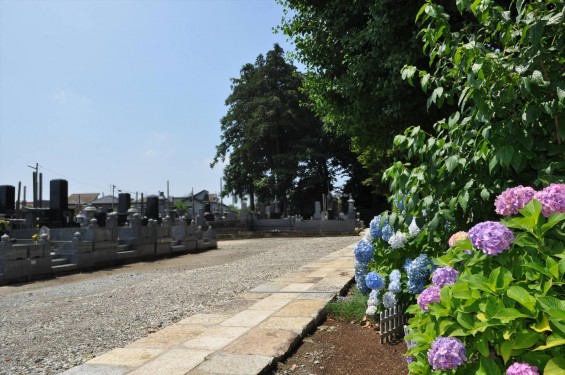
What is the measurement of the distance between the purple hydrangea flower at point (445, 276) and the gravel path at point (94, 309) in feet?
11.4

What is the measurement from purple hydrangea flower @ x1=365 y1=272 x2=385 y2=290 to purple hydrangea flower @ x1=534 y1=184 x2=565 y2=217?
2.77m

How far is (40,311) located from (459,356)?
737 centimetres

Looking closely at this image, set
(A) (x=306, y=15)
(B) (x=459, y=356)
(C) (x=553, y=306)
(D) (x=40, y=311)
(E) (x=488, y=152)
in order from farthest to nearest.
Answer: (A) (x=306, y=15)
(D) (x=40, y=311)
(E) (x=488, y=152)
(B) (x=459, y=356)
(C) (x=553, y=306)

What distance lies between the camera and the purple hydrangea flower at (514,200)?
240 centimetres

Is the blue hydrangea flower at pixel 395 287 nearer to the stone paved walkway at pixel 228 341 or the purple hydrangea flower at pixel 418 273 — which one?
the purple hydrangea flower at pixel 418 273

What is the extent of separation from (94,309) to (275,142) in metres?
39.5

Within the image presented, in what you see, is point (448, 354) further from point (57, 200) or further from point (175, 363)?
point (57, 200)

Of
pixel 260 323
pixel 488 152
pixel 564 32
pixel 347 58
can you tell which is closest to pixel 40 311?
pixel 260 323

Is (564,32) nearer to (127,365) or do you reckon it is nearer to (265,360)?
(265,360)

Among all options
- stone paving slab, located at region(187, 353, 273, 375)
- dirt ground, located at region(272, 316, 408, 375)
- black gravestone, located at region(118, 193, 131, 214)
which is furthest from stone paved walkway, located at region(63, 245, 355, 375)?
black gravestone, located at region(118, 193, 131, 214)

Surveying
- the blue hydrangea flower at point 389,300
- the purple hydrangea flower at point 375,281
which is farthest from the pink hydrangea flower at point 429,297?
the purple hydrangea flower at point 375,281

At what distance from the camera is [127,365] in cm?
389

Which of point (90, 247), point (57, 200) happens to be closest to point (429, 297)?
point (90, 247)

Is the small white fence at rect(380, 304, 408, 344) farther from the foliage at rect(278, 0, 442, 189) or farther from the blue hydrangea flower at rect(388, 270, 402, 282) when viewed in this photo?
the foliage at rect(278, 0, 442, 189)
